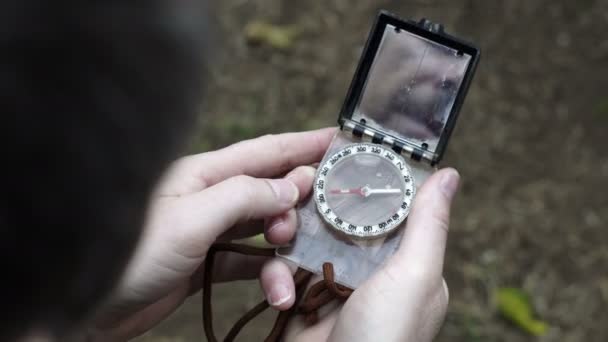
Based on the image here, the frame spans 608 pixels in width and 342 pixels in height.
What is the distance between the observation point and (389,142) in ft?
3.69

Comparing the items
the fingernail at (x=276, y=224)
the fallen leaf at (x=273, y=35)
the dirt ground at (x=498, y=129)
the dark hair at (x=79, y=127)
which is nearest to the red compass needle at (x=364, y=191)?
the fingernail at (x=276, y=224)

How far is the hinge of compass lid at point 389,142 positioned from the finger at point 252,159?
65 millimetres

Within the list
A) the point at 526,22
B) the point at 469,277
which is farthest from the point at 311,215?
the point at 526,22

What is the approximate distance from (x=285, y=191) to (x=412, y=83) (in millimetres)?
285

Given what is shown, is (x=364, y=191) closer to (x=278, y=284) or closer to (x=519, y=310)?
(x=278, y=284)

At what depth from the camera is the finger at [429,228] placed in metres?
1.01

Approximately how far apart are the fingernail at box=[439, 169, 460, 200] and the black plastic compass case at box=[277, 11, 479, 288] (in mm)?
38

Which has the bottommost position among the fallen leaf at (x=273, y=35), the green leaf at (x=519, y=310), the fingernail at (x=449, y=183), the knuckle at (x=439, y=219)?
the green leaf at (x=519, y=310)

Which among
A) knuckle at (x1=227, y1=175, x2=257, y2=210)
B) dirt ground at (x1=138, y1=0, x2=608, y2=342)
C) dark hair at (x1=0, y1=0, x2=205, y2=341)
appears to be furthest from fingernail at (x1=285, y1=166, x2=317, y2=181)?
dirt ground at (x1=138, y1=0, x2=608, y2=342)

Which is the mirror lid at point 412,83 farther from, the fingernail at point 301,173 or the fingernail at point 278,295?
the fingernail at point 278,295

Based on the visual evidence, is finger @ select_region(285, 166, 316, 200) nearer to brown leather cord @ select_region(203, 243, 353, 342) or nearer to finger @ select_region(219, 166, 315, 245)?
finger @ select_region(219, 166, 315, 245)

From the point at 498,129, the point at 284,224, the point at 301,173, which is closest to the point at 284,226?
the point at 284,224

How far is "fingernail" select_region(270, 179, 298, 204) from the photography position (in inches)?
41.3

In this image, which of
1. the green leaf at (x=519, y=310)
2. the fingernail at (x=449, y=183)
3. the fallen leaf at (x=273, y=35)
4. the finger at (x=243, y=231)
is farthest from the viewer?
the fallen leaf at (x=273, y=35)
